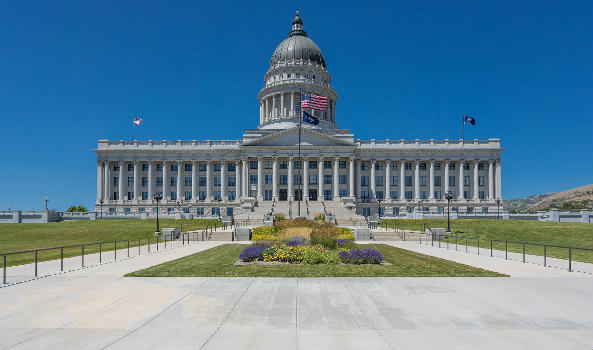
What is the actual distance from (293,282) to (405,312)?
5236 mm

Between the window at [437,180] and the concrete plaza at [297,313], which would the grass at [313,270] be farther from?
the window at [437,180]

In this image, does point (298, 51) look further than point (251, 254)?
Yes

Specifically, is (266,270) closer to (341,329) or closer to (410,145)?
(341,329)

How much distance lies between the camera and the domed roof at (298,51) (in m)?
98.1

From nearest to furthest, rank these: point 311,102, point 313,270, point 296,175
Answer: point 313,270 < point 311,102 < point 296,175

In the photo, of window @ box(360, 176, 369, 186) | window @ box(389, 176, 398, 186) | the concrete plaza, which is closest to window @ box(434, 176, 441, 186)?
window @ box(389, 176, 398, 186)

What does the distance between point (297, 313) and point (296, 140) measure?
69.5 metres

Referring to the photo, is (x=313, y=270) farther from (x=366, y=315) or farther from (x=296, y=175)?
(x=296, y=175)

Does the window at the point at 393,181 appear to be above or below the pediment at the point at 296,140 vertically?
below

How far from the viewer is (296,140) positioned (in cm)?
7838

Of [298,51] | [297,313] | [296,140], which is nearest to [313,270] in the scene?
[297,313]

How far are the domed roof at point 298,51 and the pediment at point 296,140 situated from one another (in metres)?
30.1

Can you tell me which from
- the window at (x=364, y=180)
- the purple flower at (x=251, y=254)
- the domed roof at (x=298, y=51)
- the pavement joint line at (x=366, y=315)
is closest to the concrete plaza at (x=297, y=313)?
the pavement joint line at (x=366, y=315)

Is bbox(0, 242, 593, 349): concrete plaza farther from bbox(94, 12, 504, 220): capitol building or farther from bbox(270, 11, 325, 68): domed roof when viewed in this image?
bbox(270, 11, 325, 68): domed roof
